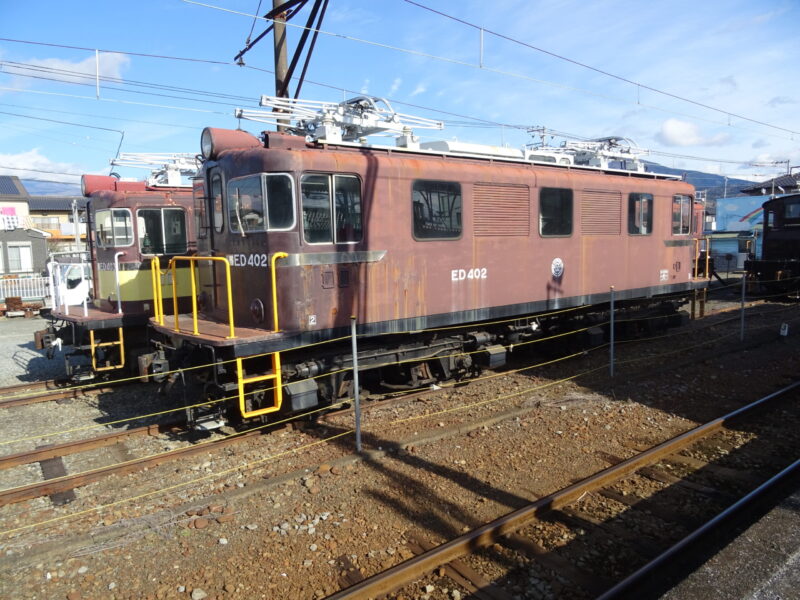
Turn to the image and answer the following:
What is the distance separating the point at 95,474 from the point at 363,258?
156 inches

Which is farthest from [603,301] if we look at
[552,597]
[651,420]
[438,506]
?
[552,597]

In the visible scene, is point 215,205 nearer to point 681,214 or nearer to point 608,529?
point 608,529

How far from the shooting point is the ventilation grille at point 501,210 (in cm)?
849

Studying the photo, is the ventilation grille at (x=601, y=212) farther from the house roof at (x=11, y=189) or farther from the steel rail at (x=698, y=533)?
the house roof at (x=11, y=189)

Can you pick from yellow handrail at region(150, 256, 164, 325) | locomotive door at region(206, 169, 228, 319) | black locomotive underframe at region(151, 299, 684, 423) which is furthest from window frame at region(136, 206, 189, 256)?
black locomotive underframe at region(151, 299, 684, 423)

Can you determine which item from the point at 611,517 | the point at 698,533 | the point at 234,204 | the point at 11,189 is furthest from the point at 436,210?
the point at 11,189

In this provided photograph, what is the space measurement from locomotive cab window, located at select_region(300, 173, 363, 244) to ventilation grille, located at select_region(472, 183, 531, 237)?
208 cm

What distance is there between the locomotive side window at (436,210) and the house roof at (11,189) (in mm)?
42026

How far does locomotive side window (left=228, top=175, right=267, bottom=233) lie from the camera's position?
6.87 metres

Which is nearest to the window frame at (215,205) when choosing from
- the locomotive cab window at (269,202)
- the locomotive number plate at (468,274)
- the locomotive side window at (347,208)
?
the locomotive cab window at (269,202)

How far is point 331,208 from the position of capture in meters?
7.04

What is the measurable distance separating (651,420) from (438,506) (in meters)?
3.65

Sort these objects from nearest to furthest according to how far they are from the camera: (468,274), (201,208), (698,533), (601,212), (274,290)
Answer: (698,533) → (274,290) → (201,208) → (468,274) → (601,212)

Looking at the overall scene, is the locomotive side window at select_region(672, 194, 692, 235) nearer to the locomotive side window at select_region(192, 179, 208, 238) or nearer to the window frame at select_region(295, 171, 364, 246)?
the window frame at select_region(295, 171, 364, 246)
